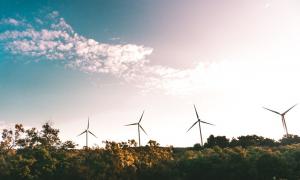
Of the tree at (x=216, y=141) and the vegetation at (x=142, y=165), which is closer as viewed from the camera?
the vegetation at (x=142, y=165)

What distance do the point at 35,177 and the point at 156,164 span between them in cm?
→ 1490

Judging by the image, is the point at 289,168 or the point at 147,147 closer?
the point at 289,168

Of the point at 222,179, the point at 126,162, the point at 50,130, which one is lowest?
the point at 222,179

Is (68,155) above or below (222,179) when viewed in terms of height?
above

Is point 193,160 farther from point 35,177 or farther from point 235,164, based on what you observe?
point 35,177

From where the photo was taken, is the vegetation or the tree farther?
the tree

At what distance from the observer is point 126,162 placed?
44.1m

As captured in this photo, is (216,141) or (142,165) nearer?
(142,165)

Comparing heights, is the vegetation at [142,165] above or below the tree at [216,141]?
below

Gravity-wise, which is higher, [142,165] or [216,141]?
[216,141]

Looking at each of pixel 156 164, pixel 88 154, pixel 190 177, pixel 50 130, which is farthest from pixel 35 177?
pixel 50 130

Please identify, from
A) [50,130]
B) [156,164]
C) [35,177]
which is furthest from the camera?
[50,130]

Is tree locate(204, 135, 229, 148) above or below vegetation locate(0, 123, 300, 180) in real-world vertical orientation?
above

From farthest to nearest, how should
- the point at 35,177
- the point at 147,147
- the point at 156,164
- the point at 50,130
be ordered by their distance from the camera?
1. the point at 50,130
2. the point at 147,147
3. the point at 156,164
4. the point at 35,177
